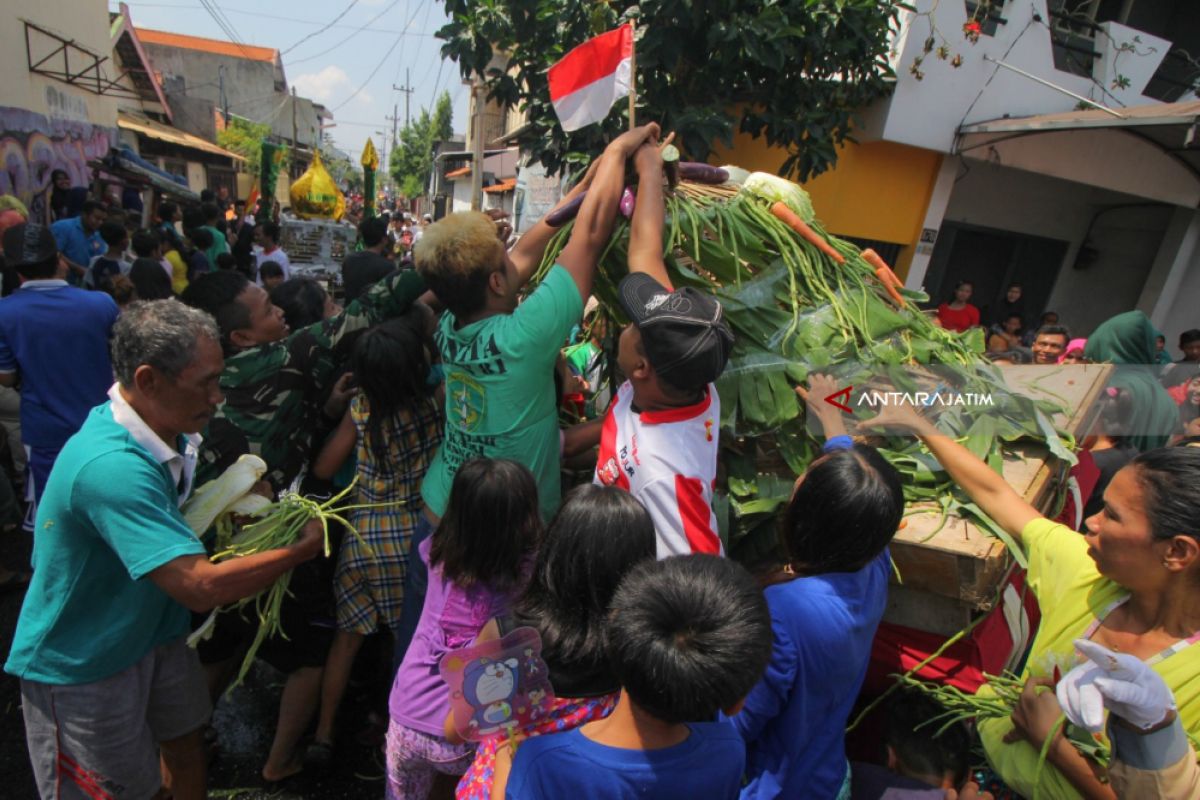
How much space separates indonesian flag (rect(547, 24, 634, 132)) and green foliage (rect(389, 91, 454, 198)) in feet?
177

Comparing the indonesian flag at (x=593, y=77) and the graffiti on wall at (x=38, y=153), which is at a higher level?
the indonesian flag at (x=593, y=77)

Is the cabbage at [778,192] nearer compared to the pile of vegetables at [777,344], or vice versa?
the pile of vegetables at [777,344]

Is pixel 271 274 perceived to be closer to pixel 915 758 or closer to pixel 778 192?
pixel 778 192

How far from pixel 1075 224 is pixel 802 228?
36.3ft

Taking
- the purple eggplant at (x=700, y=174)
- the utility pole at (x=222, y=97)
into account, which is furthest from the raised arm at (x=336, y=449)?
the utility pole at (x=222, y=97)

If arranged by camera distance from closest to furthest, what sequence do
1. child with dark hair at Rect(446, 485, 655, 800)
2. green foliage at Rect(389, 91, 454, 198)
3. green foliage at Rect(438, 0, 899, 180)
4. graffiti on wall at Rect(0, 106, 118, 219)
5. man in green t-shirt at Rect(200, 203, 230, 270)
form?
child with dark hair at Rect(446, 485, 655, 800) < green foliage at Rect(438, 0, 899, 180) < man in green t-shirt at Rect(200, 203, 230, 270) < graffiti on wall at Rect(0, 106, 118, 219) < green foliage at Rect(389, 91, 454, 198)

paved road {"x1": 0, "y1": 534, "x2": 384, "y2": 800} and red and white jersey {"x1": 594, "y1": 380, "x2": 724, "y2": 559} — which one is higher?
red and white jersey {"x1": 594, "y1": 380, "x2": 724, "y2": 559}

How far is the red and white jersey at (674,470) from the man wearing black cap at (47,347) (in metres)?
3.35

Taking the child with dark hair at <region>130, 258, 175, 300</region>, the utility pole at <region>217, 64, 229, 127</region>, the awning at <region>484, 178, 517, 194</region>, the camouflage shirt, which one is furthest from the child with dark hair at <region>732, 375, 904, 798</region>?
the utility pole at <region>217, 64, 229, 127</region>

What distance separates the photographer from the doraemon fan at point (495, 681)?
1.44 metres

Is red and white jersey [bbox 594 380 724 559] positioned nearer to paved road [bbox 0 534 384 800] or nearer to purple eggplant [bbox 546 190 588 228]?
purple eggplant [bbox 546 190 588 228]

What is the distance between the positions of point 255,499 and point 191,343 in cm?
62

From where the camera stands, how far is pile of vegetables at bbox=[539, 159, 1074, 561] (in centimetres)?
226

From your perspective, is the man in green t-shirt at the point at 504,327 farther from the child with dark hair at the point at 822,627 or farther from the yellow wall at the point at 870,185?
the yellow wall at the point at 870,185
